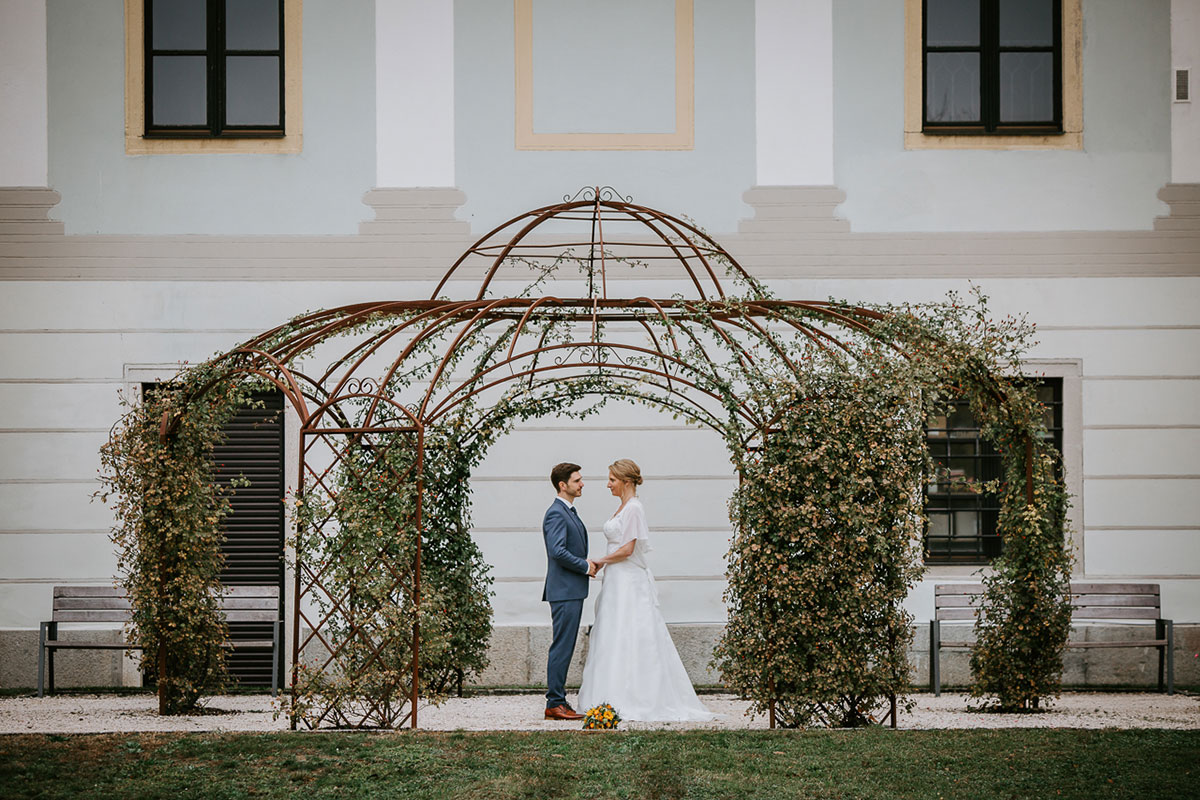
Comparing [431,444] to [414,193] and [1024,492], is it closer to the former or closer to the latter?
[414,193]

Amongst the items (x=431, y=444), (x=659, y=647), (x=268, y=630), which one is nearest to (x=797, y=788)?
(x=659, y=647)

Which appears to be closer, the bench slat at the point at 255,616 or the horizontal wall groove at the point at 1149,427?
the bench slat at the point at 255,616

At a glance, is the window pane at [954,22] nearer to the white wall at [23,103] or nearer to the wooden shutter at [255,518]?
the wooden shutter at [255,518]

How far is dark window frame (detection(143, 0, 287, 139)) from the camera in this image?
491 inches

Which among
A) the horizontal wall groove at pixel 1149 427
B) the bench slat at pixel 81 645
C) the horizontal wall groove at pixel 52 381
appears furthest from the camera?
the horizontal wall groove at pixel 1149 427

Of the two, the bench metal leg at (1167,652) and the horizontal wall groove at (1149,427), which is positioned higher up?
the horizontal wall groove at (1149,427)

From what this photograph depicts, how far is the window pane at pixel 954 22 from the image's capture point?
1272 centimetres

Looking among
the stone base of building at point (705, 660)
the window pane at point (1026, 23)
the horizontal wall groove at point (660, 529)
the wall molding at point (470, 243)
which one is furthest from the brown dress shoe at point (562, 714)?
the window pane at point (1026, 23)

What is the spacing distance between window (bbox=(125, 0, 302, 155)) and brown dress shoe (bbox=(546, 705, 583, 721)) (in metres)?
5.68

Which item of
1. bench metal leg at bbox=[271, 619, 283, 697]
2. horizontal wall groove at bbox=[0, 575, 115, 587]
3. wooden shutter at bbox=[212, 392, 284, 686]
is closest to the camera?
bench metal leg at bbox=[271, 619, 283, 697]

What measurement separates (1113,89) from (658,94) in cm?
410

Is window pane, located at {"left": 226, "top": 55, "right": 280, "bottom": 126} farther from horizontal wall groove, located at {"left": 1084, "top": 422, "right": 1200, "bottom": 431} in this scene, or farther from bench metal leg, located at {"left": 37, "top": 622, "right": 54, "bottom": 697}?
horizontal wall groove, located at {"left": 1084, "top": 422, "right": 1200, "bottom": 431}

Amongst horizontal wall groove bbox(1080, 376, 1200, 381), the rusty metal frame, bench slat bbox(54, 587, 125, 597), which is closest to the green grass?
the rusty metal frame

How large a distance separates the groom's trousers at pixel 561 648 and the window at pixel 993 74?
547 centimetres
